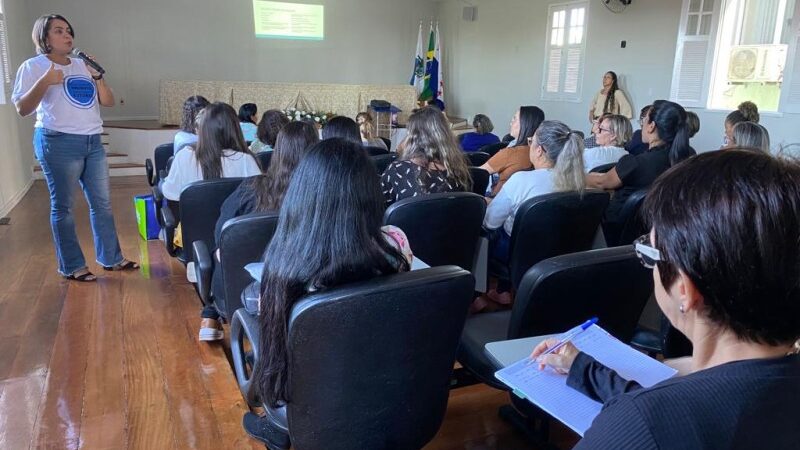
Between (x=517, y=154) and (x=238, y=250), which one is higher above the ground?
(x=517, y=154)

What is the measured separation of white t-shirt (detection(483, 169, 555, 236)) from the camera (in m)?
2.53

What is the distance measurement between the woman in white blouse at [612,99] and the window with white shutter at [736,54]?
644 millimetres

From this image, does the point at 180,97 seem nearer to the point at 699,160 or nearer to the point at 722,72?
the point at 722,72

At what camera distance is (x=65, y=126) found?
2932 mm

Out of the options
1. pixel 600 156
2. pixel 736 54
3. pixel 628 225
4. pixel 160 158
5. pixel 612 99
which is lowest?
pixel 628 225

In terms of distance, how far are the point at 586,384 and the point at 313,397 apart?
1.92 feet

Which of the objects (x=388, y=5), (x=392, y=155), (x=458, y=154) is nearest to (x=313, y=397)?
Answer: (x=458, y=154)

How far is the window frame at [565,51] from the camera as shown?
7.94 metres

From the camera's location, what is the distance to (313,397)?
1.20 meters

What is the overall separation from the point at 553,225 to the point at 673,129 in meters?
1.31

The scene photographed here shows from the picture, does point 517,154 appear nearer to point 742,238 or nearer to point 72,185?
point 72,185

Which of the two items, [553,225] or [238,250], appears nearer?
[238,250]

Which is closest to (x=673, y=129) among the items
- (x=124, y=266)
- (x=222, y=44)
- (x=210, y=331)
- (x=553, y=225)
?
(x=553, y=225)

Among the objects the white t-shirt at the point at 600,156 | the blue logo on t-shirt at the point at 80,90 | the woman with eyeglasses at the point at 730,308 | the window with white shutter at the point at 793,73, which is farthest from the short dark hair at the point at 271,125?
the window with white shutter at the point at 793,73
